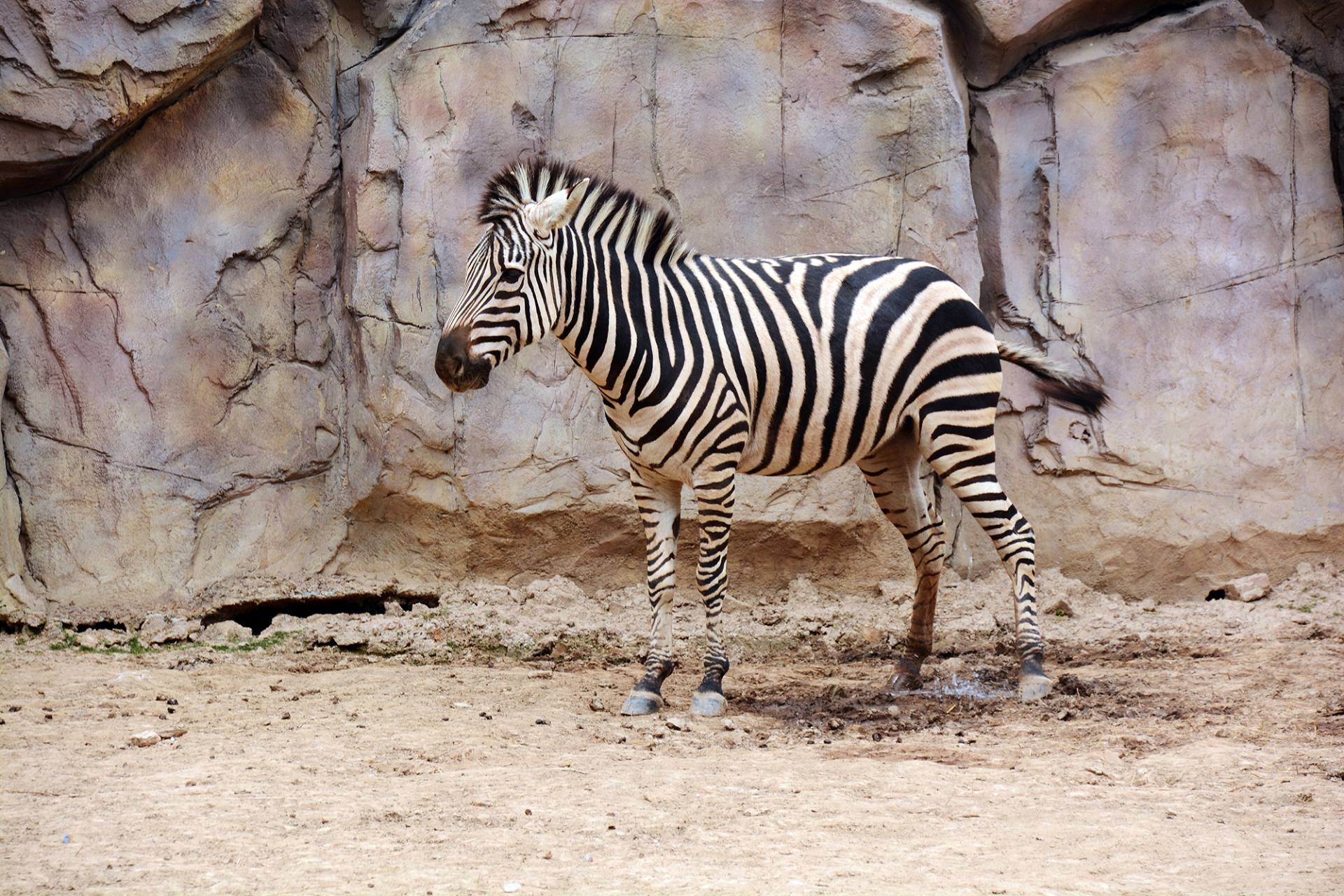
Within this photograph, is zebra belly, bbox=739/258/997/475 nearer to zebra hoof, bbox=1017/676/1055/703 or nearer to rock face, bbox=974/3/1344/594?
zebra hoof, bbox=1017/676/1055/703

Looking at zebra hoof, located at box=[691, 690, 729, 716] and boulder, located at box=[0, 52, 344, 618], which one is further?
boulder, located at box=[0, 52, 344, 618]

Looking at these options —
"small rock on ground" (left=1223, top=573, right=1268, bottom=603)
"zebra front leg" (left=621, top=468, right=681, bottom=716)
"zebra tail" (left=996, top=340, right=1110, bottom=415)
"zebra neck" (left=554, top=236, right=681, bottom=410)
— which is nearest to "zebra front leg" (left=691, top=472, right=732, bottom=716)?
"zebra front leg" (left=621, top=468, right=681, bottom=716)

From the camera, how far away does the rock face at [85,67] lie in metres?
6.86

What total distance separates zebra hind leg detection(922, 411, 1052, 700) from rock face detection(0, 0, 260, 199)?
4.77 metres

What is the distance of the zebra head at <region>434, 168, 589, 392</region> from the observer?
18.1ft

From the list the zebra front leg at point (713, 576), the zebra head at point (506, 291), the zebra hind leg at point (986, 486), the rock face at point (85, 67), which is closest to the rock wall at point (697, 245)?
the rock face at point (85, 67)

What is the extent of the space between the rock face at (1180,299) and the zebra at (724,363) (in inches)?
Result: 71.9

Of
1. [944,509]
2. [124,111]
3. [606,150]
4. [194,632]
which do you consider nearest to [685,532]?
[944,509]

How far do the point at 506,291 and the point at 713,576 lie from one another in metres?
1.67

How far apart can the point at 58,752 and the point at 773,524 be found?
13.9ft

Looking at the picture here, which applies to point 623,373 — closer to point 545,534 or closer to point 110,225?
point 545,534

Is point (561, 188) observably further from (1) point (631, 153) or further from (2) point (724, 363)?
(1) point (631, 153)

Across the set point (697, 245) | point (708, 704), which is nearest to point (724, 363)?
point (708, 704)

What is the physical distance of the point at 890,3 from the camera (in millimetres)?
7762
